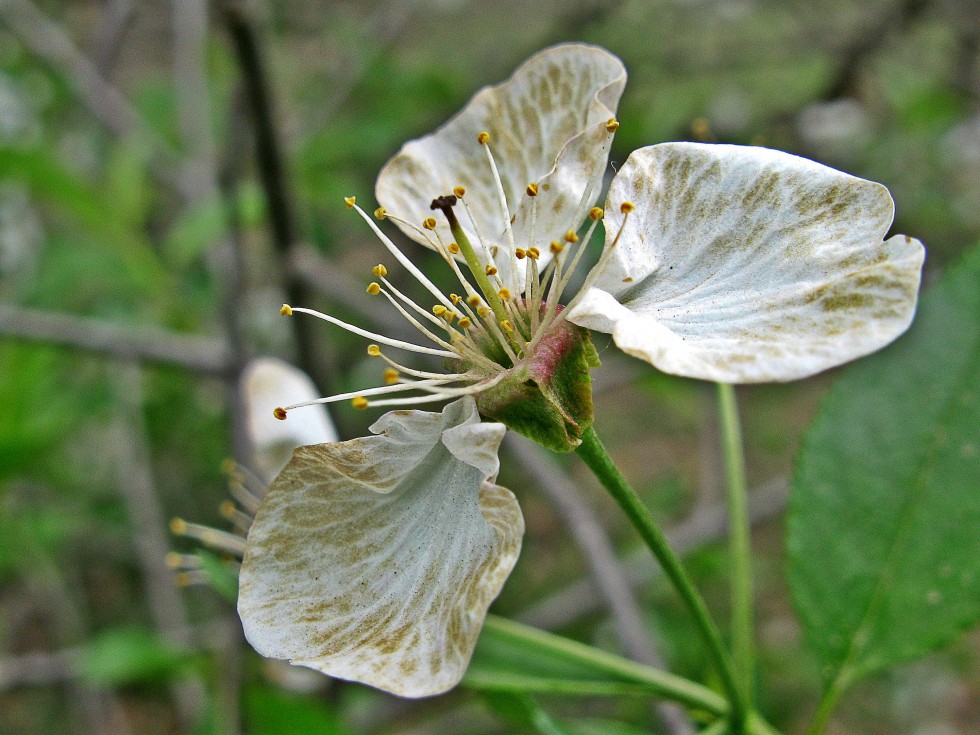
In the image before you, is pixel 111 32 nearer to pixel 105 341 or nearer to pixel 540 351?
pixel 105 341

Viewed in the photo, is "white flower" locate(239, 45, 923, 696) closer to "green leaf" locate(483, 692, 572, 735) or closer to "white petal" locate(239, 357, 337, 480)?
"green leaf" locate(483, 692, 572, 735)

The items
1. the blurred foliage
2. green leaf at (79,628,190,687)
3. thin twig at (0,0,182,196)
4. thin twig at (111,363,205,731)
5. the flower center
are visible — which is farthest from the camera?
thin twig at (111,363,205,731)

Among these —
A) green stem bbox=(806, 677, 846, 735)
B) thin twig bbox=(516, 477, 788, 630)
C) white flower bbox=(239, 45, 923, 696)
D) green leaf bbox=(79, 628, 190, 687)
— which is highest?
white flower bbox=(239, 45, 923, 696)

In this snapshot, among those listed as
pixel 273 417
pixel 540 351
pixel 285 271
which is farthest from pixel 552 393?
pixel 285 271

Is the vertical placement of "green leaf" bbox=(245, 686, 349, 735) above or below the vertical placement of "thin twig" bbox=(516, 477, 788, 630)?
above

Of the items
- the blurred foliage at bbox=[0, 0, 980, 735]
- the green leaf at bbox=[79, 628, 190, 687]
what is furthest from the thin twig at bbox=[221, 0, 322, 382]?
the green leaf at bbox=[79, 628, 190, 687]

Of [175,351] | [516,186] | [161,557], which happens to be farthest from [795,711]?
[516,186]
